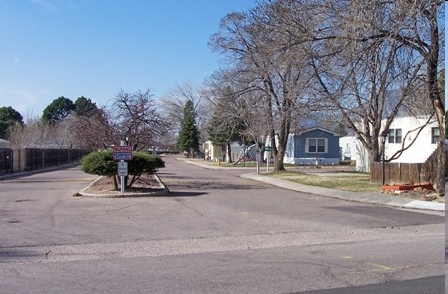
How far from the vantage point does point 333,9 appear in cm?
1836

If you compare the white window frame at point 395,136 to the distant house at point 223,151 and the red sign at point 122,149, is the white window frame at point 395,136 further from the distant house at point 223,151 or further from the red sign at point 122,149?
the distant house at point 223,151

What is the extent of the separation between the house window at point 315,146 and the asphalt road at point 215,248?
4200cm

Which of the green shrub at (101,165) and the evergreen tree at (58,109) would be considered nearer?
the green shrub at (101,165)

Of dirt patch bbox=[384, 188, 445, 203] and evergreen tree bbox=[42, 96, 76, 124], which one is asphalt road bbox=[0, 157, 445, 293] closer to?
dirt patch bbox=[384, 188, 445, 203]

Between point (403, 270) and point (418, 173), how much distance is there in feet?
55.0

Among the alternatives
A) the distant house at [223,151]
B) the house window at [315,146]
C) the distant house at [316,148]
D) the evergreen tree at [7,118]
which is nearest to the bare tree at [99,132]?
the distant house at [316,148]

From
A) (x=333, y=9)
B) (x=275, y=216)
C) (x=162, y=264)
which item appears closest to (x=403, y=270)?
(x=162, y=264)

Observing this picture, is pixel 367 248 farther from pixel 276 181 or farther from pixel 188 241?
pixel 276 181

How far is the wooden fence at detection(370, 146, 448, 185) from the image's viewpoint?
2270 cm

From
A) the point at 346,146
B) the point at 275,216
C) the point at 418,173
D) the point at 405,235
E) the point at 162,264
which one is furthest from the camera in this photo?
the point at 346,146

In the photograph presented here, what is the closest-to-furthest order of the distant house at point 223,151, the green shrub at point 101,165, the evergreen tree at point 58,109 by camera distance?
the green shrub at point 101,165 → the distant house at point 223,151 → the evergreen tree at point 58,109

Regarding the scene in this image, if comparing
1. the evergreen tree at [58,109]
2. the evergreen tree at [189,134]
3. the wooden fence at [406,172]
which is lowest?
the wooden fence at [406,172]

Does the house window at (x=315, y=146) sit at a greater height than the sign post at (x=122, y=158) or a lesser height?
greater

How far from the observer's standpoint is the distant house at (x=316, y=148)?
193 feet
